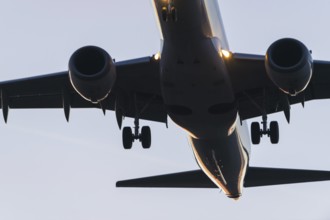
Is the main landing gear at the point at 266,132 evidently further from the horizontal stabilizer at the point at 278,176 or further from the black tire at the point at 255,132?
the horizontal stabilizer at the point at 278,176

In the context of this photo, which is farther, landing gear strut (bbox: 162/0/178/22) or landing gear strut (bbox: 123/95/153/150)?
landing gear strut (bbox: 123/95/153/150)

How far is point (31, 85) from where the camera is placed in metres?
25.3

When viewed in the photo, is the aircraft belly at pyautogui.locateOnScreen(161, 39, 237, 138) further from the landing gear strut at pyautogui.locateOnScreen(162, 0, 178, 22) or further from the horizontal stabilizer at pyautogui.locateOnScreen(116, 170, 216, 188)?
the horizontal stabilizer at pyautogui.locateOnScreen(116, 170, 216, 188)

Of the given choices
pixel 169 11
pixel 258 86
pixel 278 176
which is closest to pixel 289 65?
pixel 258 86

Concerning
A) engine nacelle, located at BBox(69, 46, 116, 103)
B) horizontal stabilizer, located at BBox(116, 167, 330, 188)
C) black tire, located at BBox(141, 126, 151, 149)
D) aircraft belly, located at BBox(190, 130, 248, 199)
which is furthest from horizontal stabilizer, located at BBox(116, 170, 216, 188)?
engine nacelle, located at BBox(69, 46, 116, 103)

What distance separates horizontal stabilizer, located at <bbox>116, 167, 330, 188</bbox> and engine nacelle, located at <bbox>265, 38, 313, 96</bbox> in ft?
26.6

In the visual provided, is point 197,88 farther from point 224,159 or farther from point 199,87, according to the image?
point 224,159

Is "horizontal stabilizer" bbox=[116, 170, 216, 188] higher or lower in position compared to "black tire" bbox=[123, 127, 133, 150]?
lower

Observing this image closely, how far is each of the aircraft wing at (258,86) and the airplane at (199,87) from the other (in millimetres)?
29

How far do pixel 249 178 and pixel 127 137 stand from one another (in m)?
6.47

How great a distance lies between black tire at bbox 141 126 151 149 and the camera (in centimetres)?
2662

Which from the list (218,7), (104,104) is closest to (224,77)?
(218,7)

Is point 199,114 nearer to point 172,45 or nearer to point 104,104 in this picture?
point 172,45

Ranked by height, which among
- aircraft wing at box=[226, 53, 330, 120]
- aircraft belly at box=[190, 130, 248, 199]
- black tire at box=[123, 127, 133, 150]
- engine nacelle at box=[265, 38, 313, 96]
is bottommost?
aircraft belly at box=[190, 130, 248, 199]
